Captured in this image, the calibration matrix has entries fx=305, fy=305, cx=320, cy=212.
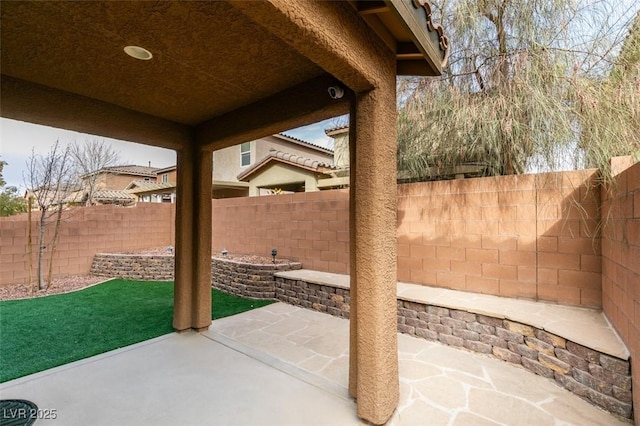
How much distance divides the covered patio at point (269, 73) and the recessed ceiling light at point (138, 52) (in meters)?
0.03

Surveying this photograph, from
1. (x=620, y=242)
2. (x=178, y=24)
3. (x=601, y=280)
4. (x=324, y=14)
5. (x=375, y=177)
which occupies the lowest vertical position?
(x=601, y=280)

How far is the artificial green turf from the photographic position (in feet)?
16.2

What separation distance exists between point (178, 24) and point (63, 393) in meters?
4.64

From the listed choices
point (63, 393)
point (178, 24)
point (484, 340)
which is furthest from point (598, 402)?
point (63, 393)

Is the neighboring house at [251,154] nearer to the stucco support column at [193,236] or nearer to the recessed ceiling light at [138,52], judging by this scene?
the stucco support column at [193,236]

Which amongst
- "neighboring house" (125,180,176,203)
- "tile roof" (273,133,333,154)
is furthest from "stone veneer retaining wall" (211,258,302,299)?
"tile roof" (273,133,333,154)

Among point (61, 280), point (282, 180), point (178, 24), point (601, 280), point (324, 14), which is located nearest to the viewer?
point (324, 14)

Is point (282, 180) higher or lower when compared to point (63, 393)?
higher

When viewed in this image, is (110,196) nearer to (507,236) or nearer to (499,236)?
(499,236)

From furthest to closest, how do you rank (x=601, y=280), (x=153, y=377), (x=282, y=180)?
(x=282, y=180) < (x=601, y=280) < (x=153, y=377)

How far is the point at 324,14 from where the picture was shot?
245 cm

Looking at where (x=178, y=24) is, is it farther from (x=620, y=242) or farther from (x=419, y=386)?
(x=620, y=242)

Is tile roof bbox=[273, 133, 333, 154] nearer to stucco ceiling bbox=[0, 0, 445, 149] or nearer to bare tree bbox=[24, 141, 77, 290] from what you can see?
bare tree bbox=[24, 141, 77, 290]

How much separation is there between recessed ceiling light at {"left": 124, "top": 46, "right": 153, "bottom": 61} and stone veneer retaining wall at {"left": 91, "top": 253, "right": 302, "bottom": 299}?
6.30 metres
